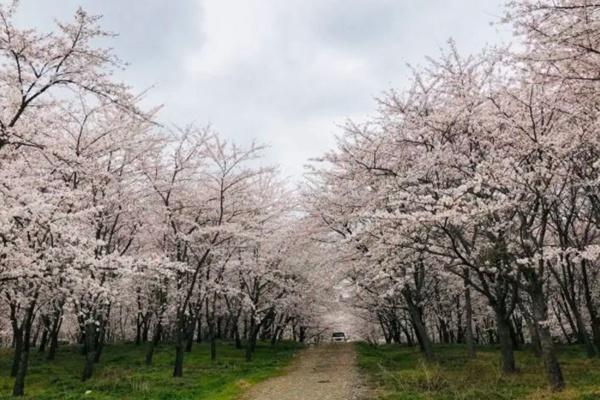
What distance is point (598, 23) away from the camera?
8.23m

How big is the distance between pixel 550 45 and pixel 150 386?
1535 cm

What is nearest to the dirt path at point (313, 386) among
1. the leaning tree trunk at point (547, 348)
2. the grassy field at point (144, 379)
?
the grassy field at point (144, 379)

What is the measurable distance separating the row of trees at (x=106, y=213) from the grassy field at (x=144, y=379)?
1.03 meters

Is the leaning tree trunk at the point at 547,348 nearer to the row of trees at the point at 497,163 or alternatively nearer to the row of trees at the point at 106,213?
the row of trees at the point at 497,163

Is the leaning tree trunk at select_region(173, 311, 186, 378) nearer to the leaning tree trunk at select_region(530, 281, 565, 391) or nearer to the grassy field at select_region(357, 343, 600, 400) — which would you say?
the grassy field at select_region(357, 343, 600, 400)

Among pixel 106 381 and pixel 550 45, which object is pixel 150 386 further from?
pixel 550 45

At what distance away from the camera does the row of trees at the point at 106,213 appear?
12.1 m

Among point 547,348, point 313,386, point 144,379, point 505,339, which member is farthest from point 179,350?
point 547,348

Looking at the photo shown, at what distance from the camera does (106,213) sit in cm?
2206

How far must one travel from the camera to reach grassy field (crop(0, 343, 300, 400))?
15609 millimetres

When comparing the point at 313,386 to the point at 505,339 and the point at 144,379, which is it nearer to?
the point at 505,339

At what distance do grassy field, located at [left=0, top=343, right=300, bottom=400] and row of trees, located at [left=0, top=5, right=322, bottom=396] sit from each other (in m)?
1.03

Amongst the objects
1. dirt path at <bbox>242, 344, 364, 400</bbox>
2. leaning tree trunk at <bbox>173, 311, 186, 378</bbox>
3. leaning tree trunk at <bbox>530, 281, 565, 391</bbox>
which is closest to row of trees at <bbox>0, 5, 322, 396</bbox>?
leaning tree trunk at <bbox>173, 311, 186, 378</bbox>

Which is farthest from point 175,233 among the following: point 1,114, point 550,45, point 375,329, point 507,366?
point 375,329
